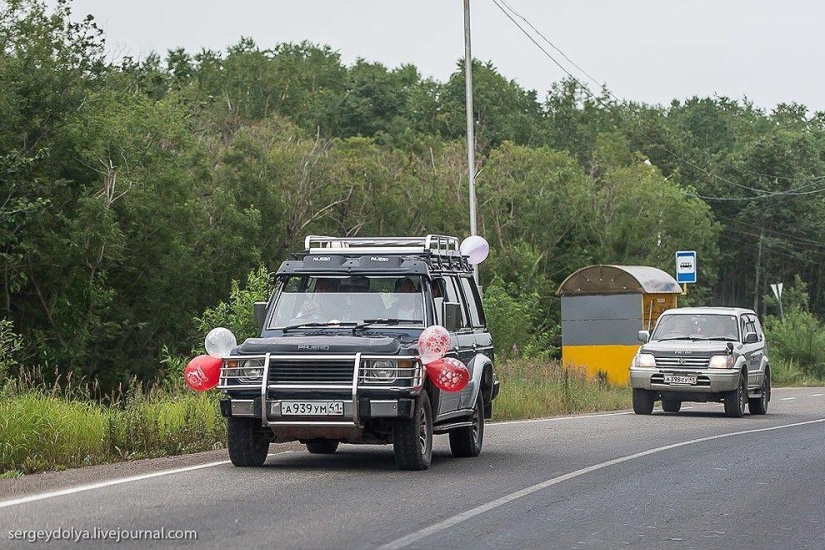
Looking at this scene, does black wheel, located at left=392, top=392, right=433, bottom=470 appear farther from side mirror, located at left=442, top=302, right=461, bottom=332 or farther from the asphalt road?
side mirror, located at left=442, top=302, right=461, bottom=332

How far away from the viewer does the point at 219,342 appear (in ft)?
48.3

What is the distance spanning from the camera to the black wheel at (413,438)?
1402 centimetres

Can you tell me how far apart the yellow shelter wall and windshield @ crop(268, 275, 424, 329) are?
20.9 metres

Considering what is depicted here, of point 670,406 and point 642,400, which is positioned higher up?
point 642,400

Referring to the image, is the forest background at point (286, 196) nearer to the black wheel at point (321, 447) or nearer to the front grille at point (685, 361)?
the black wheel at point (321, 447)

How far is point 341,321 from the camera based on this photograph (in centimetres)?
1480

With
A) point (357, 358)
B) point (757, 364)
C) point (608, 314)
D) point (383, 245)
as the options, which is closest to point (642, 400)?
point (757, 364)

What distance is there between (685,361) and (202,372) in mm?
12415

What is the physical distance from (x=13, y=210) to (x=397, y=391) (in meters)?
23.6

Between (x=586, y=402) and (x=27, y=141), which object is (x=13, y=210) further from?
(x=586, y=402)

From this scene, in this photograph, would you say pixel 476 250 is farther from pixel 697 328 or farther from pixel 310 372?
pixel 310 372

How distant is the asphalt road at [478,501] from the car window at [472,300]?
1.55m

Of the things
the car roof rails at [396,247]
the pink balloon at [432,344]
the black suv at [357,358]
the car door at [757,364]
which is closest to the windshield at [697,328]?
the car door at [757,364]

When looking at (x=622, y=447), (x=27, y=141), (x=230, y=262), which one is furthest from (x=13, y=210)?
(x=622, y=447)
